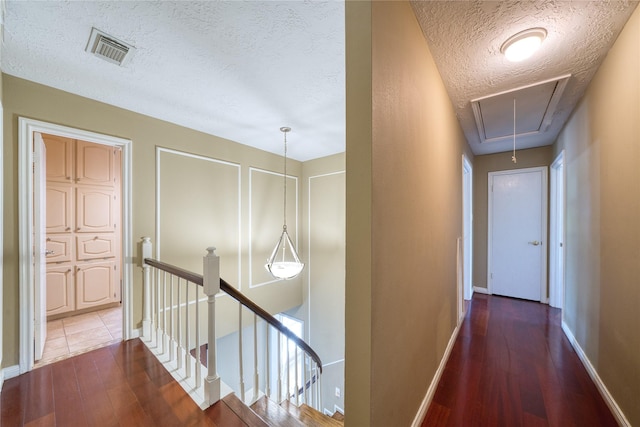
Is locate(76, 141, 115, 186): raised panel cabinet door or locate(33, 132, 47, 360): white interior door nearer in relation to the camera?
locate(33, 132, 47, 360): white interior door

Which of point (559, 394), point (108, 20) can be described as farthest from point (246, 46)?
point (559, 394)

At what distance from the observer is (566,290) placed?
2.56 metres

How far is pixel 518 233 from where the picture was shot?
3744 mm

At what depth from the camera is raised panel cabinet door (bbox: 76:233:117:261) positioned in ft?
10.8

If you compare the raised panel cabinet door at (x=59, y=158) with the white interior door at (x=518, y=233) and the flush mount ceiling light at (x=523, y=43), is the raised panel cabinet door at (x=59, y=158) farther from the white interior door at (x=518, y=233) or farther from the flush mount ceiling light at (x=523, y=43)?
the white interior door at (x=518, y=233)

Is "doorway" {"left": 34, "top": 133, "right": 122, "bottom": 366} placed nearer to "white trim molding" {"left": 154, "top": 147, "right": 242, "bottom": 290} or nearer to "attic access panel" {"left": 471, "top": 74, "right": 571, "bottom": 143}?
"white trim molding" {"left": 154, "top": 147, "right": 242, "bottom": 290}

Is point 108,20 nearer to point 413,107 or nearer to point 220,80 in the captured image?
point 220,80

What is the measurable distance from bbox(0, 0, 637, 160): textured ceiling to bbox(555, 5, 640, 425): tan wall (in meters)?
0.26

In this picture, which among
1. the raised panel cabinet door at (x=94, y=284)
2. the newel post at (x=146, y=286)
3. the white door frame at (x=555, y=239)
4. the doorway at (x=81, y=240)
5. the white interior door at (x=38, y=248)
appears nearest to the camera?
the white interior door at (x=38, y=248)

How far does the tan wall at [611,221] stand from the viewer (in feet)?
4.38

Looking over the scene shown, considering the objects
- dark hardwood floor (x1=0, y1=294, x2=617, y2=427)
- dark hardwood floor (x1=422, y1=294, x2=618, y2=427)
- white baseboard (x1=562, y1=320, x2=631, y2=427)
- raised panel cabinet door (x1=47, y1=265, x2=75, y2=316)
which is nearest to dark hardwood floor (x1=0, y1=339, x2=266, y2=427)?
dark hardwood floor (x1=0, y1=294, x2=617, y2=427)

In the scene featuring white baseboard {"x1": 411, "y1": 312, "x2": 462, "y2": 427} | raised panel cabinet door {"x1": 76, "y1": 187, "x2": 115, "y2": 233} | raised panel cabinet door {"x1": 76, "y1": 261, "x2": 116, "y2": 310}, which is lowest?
white baseboard {"x1": 411, "y1": 312, "x2": 462, "y2": 427}

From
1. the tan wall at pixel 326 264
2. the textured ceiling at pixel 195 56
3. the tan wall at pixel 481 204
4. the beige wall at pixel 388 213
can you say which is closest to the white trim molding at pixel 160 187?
the textured ceiling at pixel 195 56

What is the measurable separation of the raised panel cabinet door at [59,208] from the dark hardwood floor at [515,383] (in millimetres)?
4519
